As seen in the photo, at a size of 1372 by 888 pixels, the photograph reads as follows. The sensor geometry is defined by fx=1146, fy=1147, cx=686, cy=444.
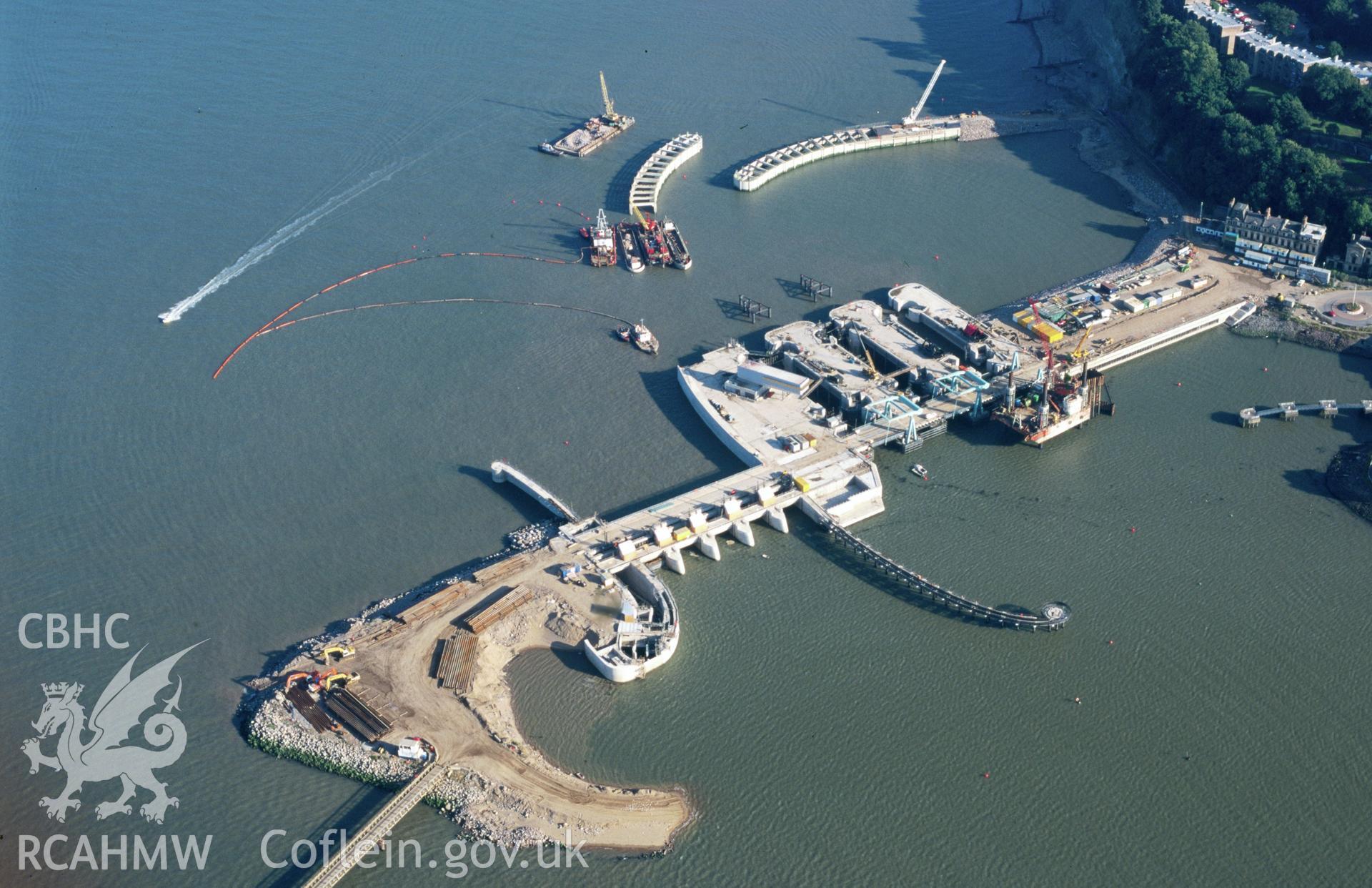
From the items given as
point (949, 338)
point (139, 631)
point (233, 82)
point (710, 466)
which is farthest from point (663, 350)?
point (233, 82)

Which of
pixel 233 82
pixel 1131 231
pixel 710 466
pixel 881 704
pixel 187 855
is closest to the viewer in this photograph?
pixel 187 855

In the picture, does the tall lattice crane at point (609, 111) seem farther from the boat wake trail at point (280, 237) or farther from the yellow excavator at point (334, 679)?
the yellow excavator at point (334, 679)

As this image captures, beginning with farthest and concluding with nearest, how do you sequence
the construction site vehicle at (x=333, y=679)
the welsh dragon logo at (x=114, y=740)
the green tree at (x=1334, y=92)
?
the green tree at (x=1334, y=92), the construction site vehicle at (x=333, y=679), the welsh dragon logo at (x=114, y=740)

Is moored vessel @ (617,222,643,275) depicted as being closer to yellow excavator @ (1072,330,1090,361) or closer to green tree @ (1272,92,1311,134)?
yellow excavator @ (1072,330,1090,361)

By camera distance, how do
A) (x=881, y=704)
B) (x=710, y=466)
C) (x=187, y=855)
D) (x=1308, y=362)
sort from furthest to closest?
(x=1308, y=362)
(x=710, y=466)
(x=881, y=704)
(x=187, y=855)

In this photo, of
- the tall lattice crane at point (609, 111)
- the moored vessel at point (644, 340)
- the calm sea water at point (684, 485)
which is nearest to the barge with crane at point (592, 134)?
the tall lattice crane at point (609, 111)

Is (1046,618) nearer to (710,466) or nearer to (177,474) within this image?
(710,466)
